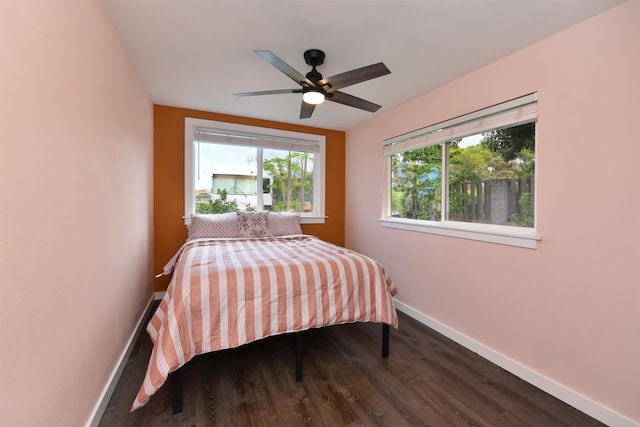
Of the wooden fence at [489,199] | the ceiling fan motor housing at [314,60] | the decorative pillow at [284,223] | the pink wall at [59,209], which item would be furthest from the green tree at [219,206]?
the wooden fence at [489,199]

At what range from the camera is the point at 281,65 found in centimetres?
170

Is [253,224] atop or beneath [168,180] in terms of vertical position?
beneath

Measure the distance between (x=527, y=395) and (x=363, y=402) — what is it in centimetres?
108

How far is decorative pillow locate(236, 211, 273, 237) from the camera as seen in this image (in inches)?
130

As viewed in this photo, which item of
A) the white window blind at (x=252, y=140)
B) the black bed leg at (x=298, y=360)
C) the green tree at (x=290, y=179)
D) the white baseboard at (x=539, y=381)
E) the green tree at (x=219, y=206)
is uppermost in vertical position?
the white window blind at (x=252, y=140)

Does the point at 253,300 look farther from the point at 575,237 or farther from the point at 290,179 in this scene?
the point at 290,179

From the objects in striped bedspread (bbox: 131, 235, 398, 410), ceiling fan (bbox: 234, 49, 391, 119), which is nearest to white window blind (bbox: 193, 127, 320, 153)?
ceiling fan (bbox: 234, 49, 391, 119)

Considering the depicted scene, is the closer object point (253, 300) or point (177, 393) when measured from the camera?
point (177, 393)

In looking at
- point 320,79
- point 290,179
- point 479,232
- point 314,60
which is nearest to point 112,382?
point 320,79

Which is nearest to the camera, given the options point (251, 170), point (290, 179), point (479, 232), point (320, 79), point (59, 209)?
point (59, 209)

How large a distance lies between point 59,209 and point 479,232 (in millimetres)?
2646

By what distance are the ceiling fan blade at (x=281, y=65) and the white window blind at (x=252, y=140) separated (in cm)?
198

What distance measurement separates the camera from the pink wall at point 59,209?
2.68 ft

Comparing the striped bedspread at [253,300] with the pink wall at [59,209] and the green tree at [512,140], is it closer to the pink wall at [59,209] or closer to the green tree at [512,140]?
the pink wall at [59,209]
